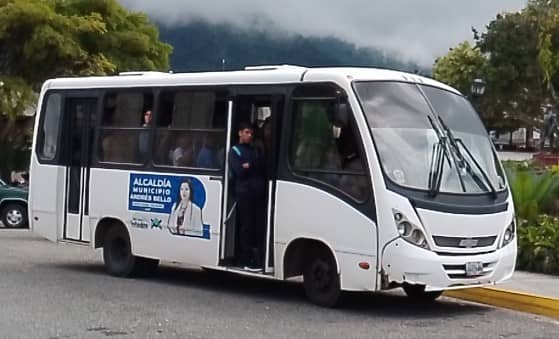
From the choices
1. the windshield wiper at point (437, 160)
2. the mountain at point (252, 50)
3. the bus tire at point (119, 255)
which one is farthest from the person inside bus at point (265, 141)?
the mountain at point (252, 50)

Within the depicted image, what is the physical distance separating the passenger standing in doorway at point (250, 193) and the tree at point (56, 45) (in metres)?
20.6

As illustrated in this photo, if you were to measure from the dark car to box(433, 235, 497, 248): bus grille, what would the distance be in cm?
1691

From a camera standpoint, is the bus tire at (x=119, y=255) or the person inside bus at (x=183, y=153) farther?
the bus tire at (x=119, y=255)

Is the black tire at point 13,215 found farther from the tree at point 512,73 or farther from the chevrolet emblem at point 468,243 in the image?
the tree at point 512,73

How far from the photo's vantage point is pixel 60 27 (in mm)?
33156

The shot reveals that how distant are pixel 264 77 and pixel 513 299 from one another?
13.1ft

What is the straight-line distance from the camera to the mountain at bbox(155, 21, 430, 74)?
99.9 ft

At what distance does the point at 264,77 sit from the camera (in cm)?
1320

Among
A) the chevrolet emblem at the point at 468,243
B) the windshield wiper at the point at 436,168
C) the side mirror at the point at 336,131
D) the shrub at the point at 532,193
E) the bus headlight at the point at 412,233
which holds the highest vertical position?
the side mirror at the point at 336,131

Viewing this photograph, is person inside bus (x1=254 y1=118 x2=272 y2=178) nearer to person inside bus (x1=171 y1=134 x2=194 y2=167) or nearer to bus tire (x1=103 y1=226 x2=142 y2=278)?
person inside bus (x1=171 y1=134 x2=194 y2=167)

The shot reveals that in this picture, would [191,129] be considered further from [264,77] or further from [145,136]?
[264,77]

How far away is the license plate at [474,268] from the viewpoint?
11.7m

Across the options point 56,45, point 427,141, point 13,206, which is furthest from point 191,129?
point 56,45

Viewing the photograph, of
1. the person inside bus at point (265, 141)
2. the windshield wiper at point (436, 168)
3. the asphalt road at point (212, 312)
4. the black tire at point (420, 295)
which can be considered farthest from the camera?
the black tire at point (420, 295)
